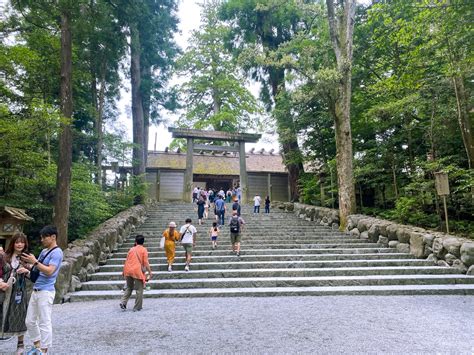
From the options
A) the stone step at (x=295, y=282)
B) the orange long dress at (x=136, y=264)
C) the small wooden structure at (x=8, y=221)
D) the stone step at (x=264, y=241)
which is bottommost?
the stone step at (x=295, y=282)

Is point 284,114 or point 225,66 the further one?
point 225,66

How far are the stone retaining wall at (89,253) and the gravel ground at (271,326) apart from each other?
552 millimetres

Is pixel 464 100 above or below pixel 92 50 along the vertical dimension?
below

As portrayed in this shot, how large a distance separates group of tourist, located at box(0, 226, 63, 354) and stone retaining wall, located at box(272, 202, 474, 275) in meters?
7.48

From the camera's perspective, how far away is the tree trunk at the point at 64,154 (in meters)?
7.20

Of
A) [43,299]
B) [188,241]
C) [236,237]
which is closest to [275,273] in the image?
[236,237]

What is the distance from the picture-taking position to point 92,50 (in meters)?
12.7

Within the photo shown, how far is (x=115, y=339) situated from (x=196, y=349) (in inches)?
42.1

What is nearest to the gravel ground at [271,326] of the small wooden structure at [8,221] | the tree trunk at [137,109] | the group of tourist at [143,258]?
the group of tourist at [143,258]

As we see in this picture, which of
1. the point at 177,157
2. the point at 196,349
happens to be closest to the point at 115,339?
the point at 196,349

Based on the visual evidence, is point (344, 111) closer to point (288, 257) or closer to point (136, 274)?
point (288, 257)

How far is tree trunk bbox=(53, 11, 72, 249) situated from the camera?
23.6 ft

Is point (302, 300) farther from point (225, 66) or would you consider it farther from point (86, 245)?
point (225, 66)

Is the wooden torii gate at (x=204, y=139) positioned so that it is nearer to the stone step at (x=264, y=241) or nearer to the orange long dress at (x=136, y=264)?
the stone step at (x=264, y=241)
